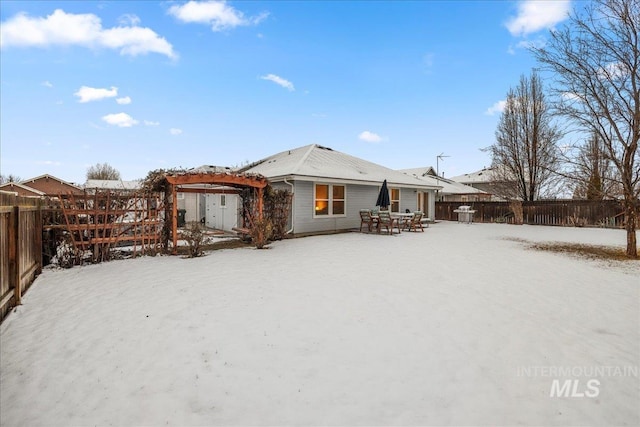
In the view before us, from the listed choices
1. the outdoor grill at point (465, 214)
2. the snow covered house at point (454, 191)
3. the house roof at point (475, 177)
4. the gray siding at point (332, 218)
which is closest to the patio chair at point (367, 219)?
the gray siding at point (332, 218)

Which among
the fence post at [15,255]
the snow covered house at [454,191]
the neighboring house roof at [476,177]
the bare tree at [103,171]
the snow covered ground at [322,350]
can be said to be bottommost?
the snow covered ground at [322,350]

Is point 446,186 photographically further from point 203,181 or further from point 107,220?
point 107,220

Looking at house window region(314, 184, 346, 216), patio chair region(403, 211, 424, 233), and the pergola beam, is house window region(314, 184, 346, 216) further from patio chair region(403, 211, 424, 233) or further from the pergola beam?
the pergola beam

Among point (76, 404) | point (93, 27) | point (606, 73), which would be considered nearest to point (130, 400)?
point (76, 404)

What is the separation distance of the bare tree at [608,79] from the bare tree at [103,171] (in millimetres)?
51041

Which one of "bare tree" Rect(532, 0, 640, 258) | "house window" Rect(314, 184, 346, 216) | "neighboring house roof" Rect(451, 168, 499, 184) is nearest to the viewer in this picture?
"bare tree" Rect(532, 0, 640, 258)

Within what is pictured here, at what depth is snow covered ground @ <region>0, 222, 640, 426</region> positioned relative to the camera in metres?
2.37

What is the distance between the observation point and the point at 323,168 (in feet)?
47.7

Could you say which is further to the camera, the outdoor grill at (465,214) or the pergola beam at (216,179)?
the outdoor grill at (465,214)

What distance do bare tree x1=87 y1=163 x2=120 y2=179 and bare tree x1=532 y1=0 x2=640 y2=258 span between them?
51041 millimetres

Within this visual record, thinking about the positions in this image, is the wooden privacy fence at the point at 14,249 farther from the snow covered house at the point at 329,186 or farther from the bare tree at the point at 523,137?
the bare tree at the point at 523,137

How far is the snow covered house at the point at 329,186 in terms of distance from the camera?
12836 millimetres

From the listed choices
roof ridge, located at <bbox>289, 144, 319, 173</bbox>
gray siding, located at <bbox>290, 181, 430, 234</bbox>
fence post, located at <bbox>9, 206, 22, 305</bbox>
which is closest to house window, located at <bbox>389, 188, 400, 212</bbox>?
gray siding, located at <bbox>290, 181, 430, 234</bbox>

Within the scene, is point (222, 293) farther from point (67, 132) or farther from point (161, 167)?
point (67, 132)
